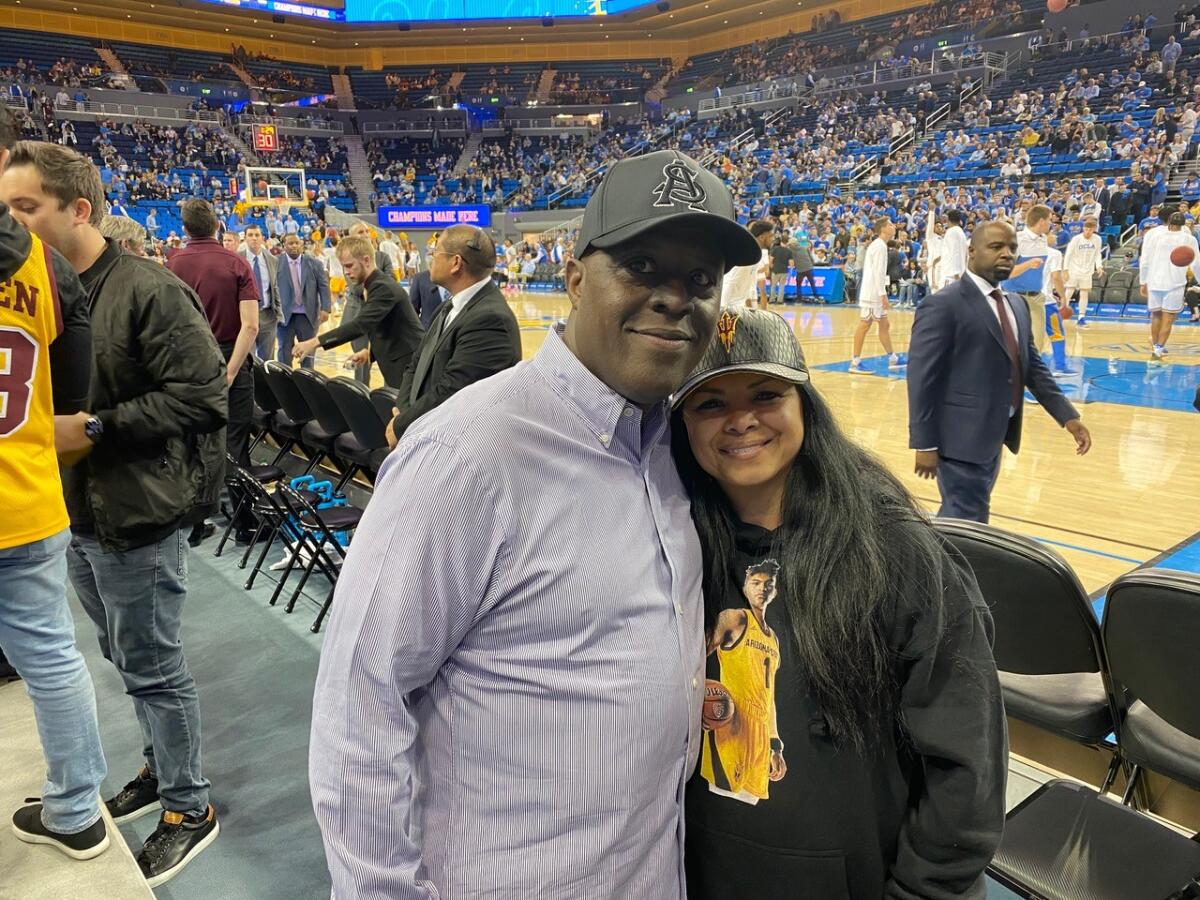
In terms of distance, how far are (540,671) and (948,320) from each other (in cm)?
297

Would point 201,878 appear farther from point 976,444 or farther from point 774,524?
point 976,444

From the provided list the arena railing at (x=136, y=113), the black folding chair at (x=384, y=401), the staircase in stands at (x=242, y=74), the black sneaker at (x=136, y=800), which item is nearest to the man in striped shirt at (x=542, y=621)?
the black sneaker at (x=136, y=800)

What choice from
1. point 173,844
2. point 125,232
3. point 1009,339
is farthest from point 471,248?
point 173,844

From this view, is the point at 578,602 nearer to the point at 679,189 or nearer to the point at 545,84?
the point at 679,189

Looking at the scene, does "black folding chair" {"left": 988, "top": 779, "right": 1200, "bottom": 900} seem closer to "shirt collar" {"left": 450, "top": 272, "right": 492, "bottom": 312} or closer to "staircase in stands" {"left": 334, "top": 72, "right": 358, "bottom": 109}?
"shirt collar" {"left": 450, "top": 272, "right": 492, "bottom": 312}

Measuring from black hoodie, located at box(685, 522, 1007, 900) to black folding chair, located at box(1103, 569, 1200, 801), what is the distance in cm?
63

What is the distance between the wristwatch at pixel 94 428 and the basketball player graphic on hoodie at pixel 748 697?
1.68m

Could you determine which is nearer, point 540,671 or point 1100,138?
point 540,671

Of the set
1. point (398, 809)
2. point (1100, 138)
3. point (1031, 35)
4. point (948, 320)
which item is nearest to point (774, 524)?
point (398, 809)

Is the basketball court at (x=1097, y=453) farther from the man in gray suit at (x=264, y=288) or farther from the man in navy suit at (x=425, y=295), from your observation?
the man in navy suit at (x=425, y=295)

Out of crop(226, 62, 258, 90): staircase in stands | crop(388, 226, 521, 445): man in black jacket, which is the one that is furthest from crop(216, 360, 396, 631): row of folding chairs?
crop(226, 62, 258, 90): staircase in stands

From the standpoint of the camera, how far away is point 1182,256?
8734mm

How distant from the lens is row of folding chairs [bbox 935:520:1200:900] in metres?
1.54

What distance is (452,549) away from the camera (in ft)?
3.03
